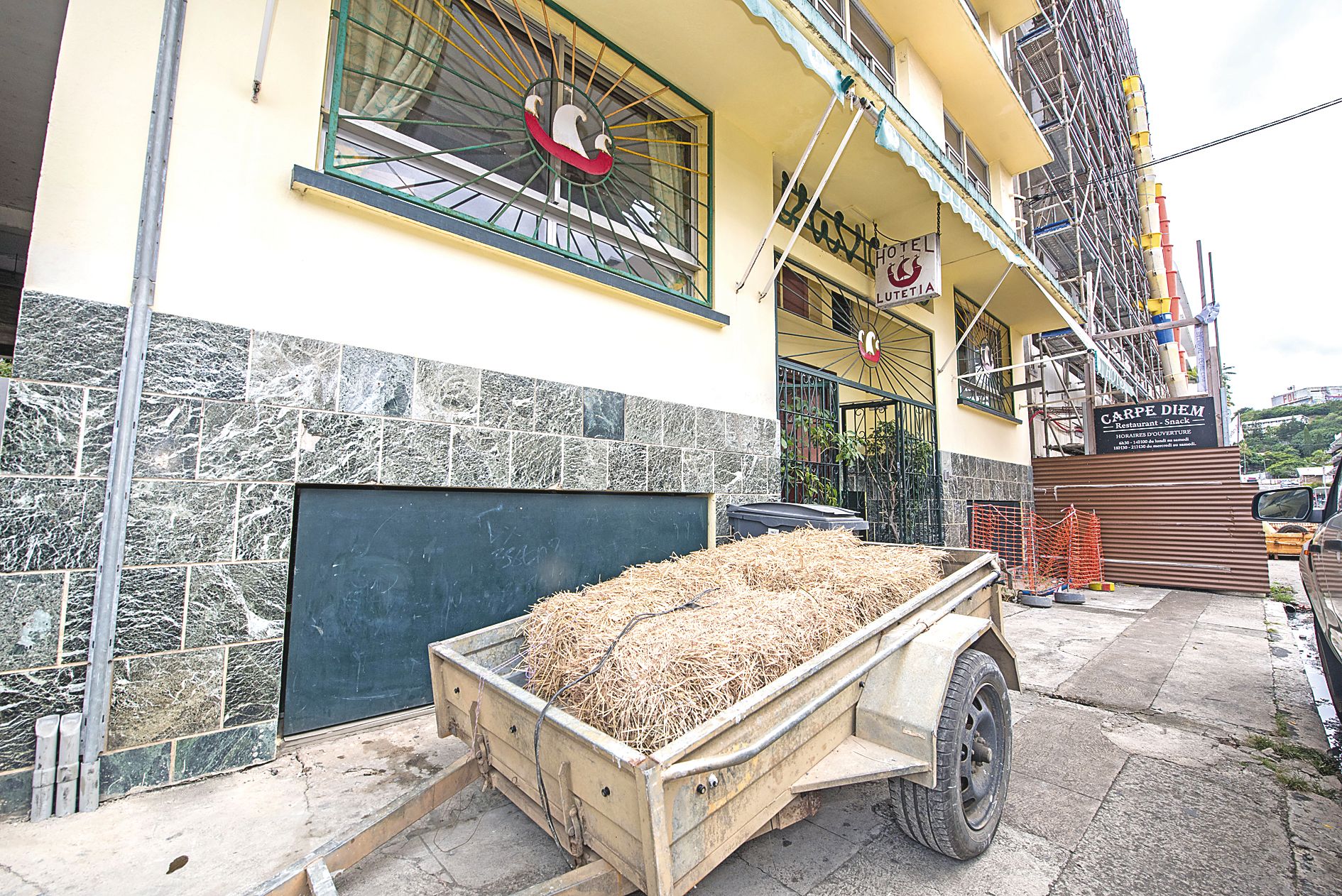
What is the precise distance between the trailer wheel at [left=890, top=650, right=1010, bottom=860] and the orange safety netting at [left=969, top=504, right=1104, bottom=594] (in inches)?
286

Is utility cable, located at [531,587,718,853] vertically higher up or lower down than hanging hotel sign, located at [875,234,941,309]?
lower down

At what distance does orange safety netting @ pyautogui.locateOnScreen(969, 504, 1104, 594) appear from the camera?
945 centimetres

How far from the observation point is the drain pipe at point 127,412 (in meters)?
2.62

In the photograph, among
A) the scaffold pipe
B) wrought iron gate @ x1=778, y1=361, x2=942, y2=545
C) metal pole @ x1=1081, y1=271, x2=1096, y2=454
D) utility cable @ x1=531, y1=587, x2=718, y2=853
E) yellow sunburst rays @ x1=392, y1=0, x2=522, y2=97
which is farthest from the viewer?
the scaffold pipe

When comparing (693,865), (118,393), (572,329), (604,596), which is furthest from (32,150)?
(693,865)

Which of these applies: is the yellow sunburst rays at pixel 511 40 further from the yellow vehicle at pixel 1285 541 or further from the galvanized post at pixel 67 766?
the yellow vehicle at pixel 1285 541

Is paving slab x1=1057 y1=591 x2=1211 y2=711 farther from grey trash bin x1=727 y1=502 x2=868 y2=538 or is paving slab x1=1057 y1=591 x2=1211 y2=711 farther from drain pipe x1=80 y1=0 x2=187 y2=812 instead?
drain pipe x1=80 y1=0 x2=187 y2=812

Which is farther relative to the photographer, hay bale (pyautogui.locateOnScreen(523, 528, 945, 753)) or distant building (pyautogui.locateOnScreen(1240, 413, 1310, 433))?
distant building (pyautogui.locateOnScreen(1240, 413, 1310, 433))

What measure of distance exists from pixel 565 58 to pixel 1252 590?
13077 millimetres

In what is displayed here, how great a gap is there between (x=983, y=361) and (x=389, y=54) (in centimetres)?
1145

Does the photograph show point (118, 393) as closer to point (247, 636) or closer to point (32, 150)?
point (247, 636)

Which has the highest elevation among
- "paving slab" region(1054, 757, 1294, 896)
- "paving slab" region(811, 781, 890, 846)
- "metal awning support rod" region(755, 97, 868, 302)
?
"metal awning support rod" region(755, 97, 868, 302)

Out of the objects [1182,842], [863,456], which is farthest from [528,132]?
[863,456]

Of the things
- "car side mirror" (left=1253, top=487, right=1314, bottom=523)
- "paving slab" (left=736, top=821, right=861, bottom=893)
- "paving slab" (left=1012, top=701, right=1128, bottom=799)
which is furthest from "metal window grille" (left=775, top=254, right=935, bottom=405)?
"paving slab" (left=736, top=821, right=861, bottom=893)
